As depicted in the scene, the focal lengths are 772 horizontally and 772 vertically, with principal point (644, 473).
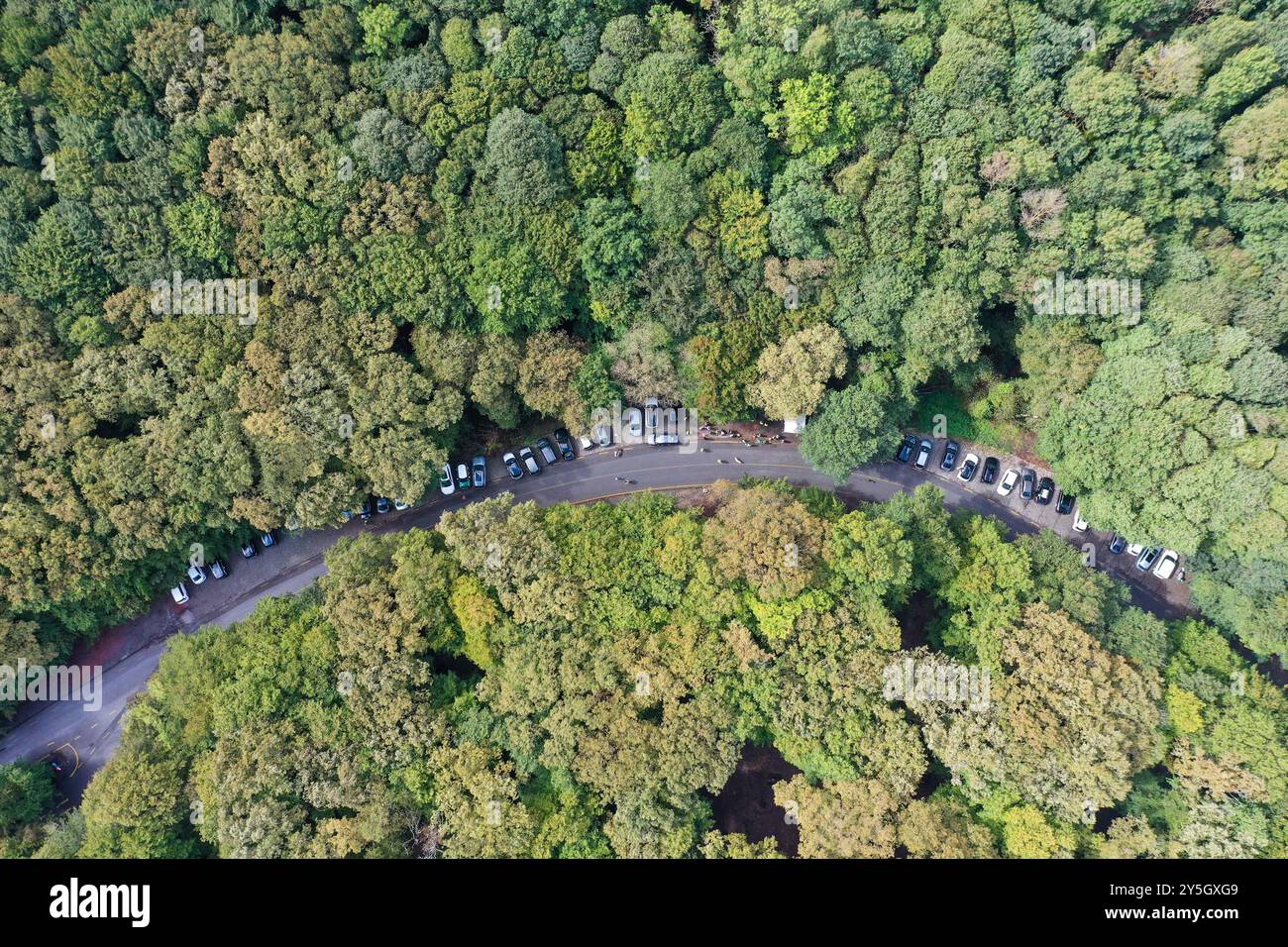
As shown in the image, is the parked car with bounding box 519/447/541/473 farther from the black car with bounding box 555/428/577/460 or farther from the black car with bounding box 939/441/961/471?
the black car with bounding box 939/441/961/471

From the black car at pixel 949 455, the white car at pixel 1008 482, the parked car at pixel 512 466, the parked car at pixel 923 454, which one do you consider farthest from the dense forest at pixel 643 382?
the black car at pixel 949 455

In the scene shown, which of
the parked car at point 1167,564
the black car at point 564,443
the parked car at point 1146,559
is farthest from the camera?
the black car at point 564,443

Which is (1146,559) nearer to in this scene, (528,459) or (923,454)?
(923,454)

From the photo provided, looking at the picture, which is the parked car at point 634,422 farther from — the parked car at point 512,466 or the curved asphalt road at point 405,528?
the parked car at point 512,466

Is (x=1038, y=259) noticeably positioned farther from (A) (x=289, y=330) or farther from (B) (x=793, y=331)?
(A) (x=289, y=330)

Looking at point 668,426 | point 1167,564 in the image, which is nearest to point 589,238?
point 668,426

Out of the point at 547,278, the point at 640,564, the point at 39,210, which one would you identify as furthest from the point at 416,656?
the point at 39,210

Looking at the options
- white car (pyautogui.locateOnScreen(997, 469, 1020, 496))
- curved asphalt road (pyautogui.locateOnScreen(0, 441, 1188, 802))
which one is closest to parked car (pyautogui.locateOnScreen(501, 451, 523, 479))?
curved asphalt road (pyautogui.locateOnScreen(0, 441, 1188, 802))
